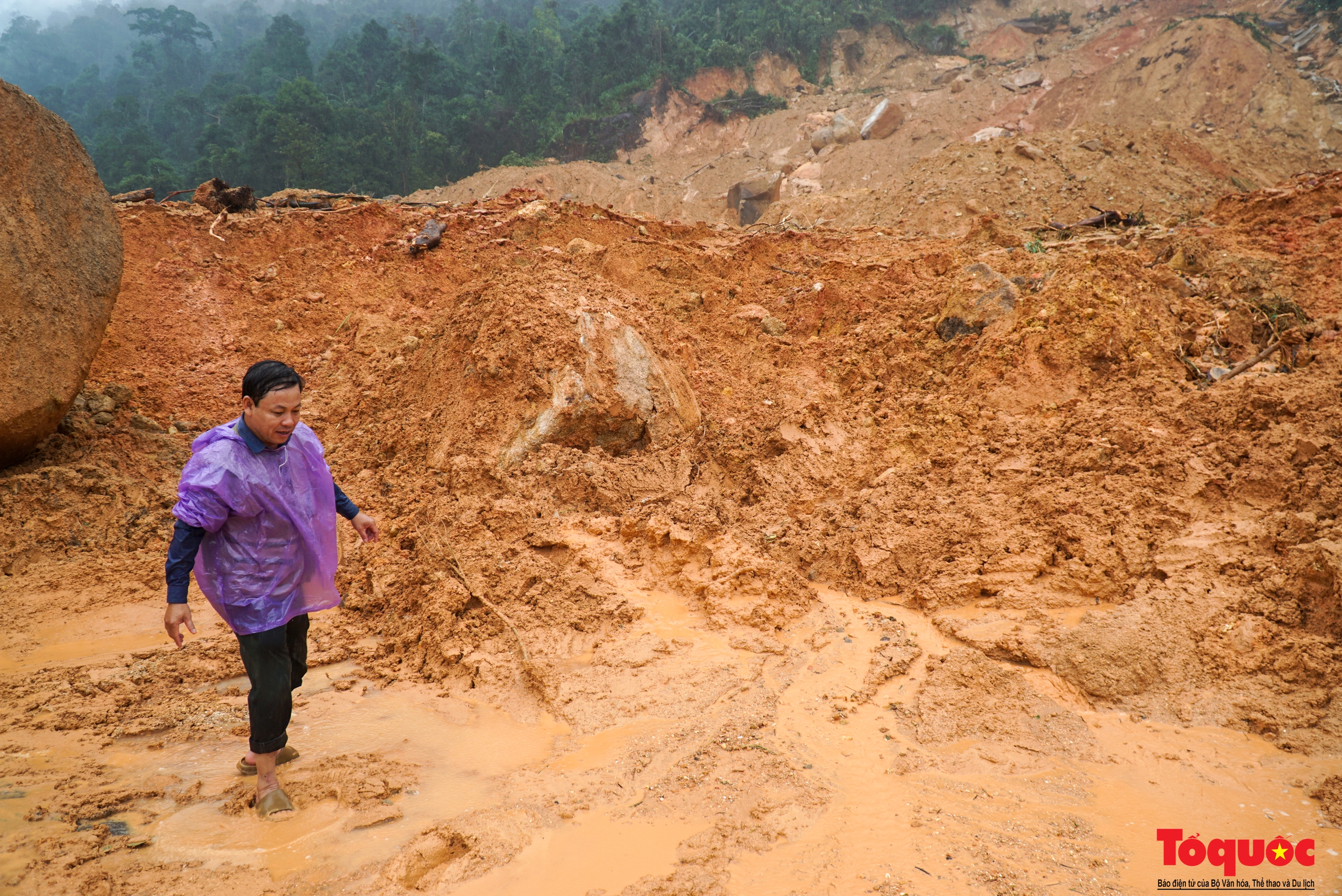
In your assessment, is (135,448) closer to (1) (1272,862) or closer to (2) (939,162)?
(1) (1272,862)

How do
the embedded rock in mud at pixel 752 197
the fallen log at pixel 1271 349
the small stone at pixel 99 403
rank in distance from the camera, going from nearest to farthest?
the fallen log at pixel 1271 349
the small stone at pixel 99 403
the embedded rock in mud at pixel 752 197

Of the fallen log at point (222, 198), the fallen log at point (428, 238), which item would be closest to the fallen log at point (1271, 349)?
the fallen log at point (428, 238)

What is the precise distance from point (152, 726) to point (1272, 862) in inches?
145

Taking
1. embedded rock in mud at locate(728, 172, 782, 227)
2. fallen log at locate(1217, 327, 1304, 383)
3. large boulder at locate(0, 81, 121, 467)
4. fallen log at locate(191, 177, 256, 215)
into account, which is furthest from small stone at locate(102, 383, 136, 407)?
embedded rock in mud at locate(728, 172, 782, 227)

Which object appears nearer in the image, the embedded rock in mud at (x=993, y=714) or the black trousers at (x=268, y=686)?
the black trousers at (x=268, y=686)

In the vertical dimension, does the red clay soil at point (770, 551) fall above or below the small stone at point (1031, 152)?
below

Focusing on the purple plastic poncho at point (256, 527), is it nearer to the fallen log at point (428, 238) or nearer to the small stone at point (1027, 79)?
the fallen log at point (428, 238)

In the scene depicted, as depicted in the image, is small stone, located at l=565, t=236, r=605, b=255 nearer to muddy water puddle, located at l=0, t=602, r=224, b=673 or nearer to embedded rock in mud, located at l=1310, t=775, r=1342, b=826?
muddy water puddle, located at l=0, t=602, r=224, b=673

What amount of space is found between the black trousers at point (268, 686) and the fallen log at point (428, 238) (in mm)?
5730

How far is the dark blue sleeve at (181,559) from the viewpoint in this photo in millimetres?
2023

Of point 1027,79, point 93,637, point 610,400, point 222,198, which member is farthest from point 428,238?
point 1027,79

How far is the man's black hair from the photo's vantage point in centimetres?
211

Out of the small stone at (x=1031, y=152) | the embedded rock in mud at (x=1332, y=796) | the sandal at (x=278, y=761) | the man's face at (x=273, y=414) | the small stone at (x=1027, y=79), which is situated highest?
the small stone at (x=1027, y=79)

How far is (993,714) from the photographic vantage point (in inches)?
105
